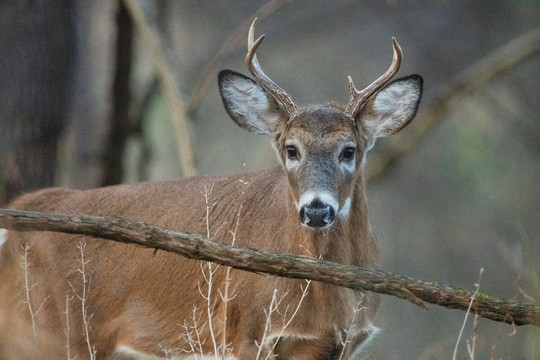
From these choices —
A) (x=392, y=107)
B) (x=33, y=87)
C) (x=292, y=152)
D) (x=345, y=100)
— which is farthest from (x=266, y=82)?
(x=345, y=100)

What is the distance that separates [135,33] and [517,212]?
1077 centimetres

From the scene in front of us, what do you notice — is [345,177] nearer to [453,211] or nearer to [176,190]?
[176,190]

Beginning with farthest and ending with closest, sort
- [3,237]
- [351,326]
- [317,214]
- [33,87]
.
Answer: [33,87] → [3,237] → [351,326] → [317,214]

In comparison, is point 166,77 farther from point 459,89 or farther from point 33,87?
point 459,89

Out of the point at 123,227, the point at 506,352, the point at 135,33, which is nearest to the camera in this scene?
the point at 123,227

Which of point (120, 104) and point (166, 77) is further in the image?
point (120, 104)

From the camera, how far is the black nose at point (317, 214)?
7.24 metres

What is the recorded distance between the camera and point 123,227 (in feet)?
19.8

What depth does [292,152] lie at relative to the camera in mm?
8102

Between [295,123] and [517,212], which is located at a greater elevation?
[517,212]

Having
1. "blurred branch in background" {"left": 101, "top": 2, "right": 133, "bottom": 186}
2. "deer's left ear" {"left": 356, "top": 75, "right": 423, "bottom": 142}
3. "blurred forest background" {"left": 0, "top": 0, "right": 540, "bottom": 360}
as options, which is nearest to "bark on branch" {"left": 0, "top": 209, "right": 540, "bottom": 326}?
"blurred forest background" {"left": 0, "top": 0, "right": 540, "bottom": 360}

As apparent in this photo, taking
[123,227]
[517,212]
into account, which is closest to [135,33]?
[123,227]

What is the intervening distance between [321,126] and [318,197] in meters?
0.87

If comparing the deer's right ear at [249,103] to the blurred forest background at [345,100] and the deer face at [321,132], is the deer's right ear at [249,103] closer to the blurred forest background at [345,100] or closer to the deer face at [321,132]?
the deer face at [321,132]
